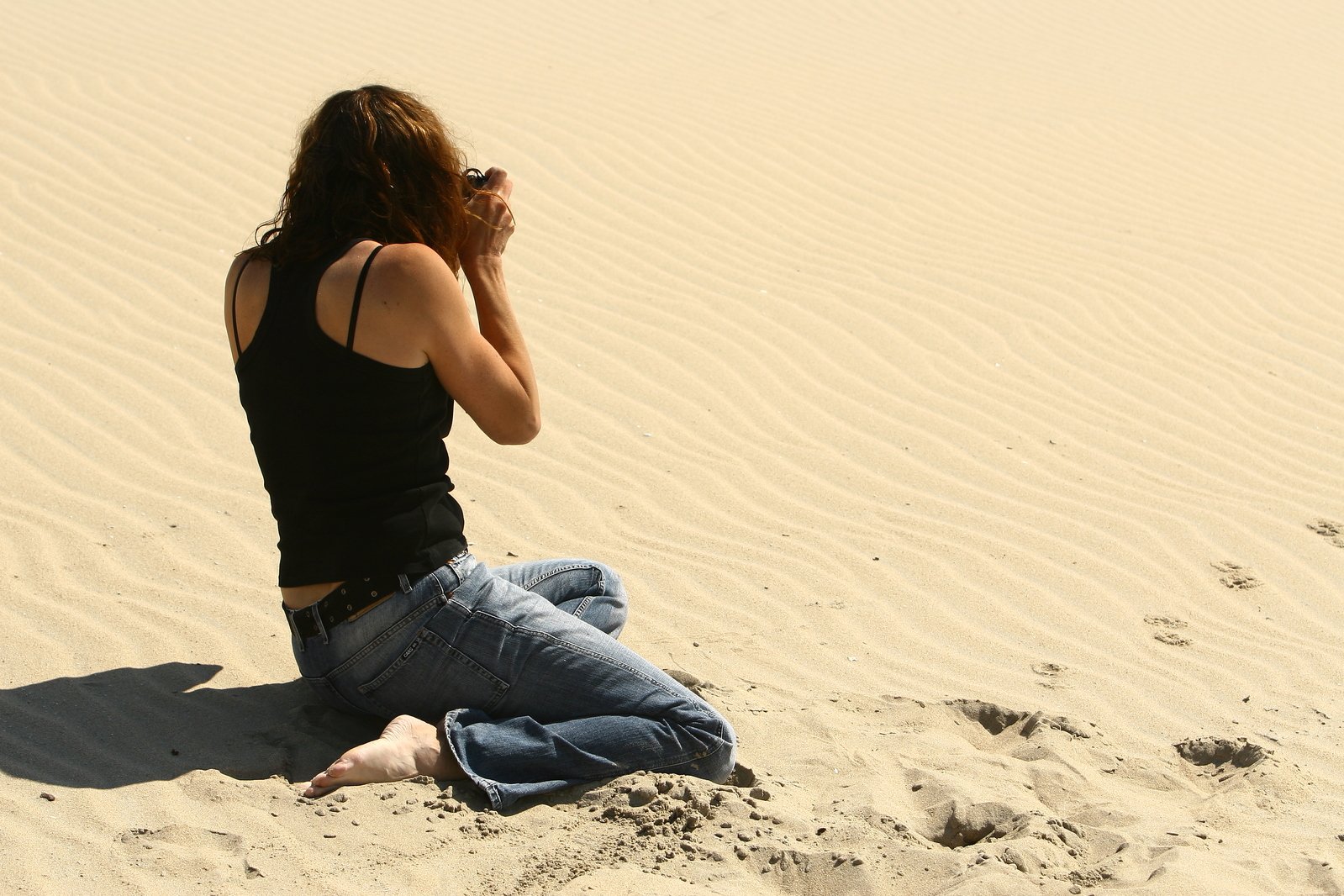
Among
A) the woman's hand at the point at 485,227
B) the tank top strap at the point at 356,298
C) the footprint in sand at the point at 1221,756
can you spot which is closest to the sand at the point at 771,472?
the footprint in sand at the point at 1221,756

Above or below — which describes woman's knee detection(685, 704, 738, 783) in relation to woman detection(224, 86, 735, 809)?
below

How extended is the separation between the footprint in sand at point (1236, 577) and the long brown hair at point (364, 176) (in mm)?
2991

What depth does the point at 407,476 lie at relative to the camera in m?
2.63

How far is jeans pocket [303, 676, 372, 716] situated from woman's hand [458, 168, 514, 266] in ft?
2.94

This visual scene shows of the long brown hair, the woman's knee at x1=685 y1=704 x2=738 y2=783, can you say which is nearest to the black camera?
the long brown hair

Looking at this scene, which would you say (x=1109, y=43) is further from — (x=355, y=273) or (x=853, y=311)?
(x=355, y=273)

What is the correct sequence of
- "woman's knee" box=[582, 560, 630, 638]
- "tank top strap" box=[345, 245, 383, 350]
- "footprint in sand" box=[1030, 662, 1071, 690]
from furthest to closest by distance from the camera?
"footprint in sand" box=[1030, 662, 1071, 690], "woman's knee" box=[582, 560, 630, 638], "tank top strap" box=[345, 245, 383, 350]

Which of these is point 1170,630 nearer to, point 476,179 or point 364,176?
point 476,179

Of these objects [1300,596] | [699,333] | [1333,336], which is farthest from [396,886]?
[1333,336]

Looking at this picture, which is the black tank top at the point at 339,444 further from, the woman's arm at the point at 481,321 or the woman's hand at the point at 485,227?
the woman's hand at the point at 485,227

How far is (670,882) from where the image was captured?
8.13 ft

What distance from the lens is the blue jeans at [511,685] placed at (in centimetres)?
266

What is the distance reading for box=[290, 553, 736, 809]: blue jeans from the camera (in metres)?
2.66

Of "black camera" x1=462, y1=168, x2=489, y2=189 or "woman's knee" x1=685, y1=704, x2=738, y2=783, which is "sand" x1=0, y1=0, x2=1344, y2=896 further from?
"black camera" x1=462, y1=168, x2=489, y2=189
